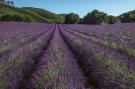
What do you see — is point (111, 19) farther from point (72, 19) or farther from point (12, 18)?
point (12, 18)

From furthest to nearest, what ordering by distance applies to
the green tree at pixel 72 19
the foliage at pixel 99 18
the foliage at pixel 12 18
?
the green tree at pixel 72 19, the foliage at pixel 99 18, the foliage at pixel 12 18

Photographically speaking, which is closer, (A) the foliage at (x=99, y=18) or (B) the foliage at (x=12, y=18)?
(B) the foliage at (x=12, y=18)

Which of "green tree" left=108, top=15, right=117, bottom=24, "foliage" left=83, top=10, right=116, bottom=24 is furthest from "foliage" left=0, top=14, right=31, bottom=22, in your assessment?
"green tree" left=108, top=15, right=117, bottom=24

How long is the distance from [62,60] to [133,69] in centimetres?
242

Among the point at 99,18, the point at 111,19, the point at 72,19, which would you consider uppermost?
the point at 99,18

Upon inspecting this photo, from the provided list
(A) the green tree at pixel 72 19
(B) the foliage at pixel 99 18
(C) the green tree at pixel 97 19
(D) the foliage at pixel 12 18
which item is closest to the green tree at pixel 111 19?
(B) the foliage at pixel 99 18

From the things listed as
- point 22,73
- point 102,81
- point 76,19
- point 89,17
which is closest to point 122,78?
point 102,81

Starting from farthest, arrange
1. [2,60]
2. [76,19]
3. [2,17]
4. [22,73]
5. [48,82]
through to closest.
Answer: [76,19] < [2,17] < [2,60] < [22,73] < [48,82]

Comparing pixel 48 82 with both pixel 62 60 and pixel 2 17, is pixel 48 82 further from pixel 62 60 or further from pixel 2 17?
pixel 2 17

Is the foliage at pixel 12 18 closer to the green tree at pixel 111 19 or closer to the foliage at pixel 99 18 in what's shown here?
the foliage at pixel 99 18

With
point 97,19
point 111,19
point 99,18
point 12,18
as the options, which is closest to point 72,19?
point 111,19

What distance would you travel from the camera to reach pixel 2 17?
84.2 meters

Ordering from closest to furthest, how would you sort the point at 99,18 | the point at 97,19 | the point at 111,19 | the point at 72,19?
the point at 99,18
the point at 97,19
the point at 111,19
the point at 72,19

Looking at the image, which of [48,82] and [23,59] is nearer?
[48,82]
